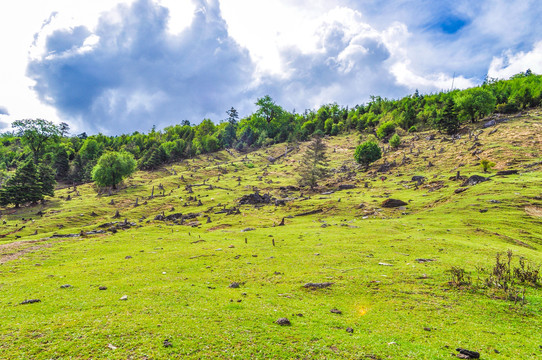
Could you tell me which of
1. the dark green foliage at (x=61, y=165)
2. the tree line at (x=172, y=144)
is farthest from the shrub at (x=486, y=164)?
the dark green foliage at (x=61, y=165)

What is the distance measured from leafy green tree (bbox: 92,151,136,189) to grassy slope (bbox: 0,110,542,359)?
42459mm

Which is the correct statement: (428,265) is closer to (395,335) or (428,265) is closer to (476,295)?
(476,295)

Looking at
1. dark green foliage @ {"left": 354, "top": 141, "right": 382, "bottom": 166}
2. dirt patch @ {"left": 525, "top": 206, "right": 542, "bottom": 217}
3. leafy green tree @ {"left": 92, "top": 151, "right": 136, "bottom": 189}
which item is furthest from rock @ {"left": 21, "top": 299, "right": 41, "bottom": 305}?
dark green foliage @ {"left": 354, "top": 141, "right": 382, "bottom": 166}

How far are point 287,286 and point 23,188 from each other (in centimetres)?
10253

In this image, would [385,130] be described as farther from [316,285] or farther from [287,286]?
[287,286]

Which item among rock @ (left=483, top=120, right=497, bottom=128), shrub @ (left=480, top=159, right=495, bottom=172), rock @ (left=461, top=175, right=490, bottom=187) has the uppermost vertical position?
rock @ (left=483, top=120, right=497, bottom=128)

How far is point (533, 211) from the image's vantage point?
41.6 metres

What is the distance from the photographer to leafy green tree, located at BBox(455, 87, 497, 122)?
120 m

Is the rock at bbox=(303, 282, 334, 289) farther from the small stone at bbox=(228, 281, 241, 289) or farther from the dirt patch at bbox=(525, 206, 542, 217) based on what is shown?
the dirt patch at bbox=(525, 206, 542, 217)

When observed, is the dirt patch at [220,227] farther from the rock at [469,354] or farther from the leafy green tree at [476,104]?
the leafy green tree at [476,104]

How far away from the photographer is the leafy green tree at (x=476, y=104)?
120 metres

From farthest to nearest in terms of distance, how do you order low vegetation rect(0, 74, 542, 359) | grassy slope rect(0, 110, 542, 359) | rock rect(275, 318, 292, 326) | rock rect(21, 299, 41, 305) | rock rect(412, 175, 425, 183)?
rock rect(412, 175, 425, 183), rock rect(21, 299, 41, 305), rock rect(275, 318, 292, 326), low vegetation rect(0, 74, 542, 359), grassy slope rect(0, 110, 542, 359)

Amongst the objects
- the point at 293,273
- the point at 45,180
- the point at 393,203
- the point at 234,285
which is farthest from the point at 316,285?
the point at 45,180

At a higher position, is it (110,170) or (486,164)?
(110,170)
